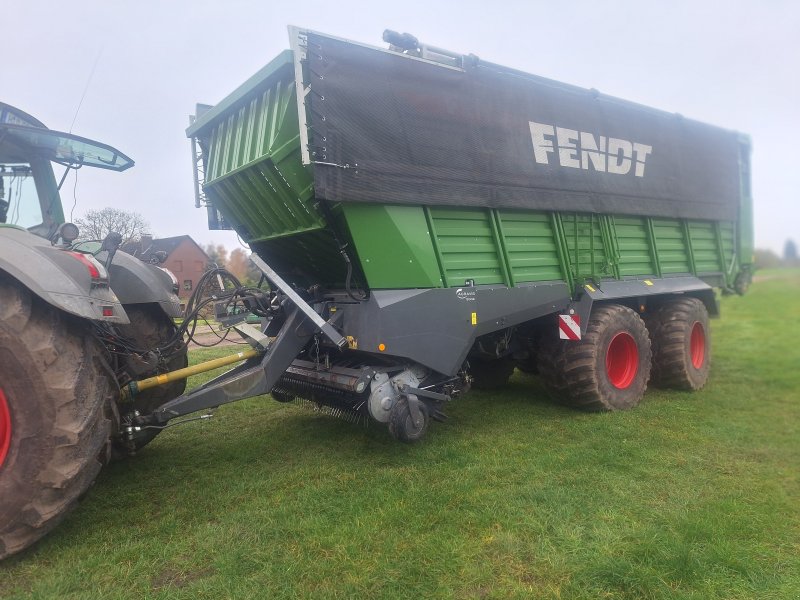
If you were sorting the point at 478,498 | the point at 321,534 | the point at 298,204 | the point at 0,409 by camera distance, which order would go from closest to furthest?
1. the point at 0,409
2. the point at 321,534
3. the point at 478,498
4. the point at 298,204

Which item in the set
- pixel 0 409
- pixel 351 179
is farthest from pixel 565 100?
pixel 0 409

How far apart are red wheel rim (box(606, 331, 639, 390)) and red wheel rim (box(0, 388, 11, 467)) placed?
5.38 m

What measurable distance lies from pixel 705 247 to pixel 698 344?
136 centimetres

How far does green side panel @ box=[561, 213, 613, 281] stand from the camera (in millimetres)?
5445

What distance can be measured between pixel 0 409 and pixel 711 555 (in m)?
3.82

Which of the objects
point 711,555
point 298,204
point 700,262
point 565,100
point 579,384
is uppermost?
point 565,100

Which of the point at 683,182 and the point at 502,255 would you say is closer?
the point at 502,255

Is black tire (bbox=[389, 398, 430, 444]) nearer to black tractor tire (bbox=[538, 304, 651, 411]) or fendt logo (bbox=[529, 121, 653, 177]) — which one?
black tractor tire (bbox=[538, 304, 651, 411])

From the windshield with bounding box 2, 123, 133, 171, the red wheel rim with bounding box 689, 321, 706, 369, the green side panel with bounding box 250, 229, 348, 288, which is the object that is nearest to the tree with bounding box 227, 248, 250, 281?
the green side panel with bounding box 250, 229, 348, 288

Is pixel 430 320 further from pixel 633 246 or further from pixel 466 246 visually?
pixel 633 246

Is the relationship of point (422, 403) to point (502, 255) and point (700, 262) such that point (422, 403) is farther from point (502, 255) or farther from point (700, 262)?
point (700, 262)

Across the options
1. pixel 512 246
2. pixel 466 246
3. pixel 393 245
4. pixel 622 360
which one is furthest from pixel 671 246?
pixel 393 245

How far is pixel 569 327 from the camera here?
5.26 m

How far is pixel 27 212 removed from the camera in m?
3.84
